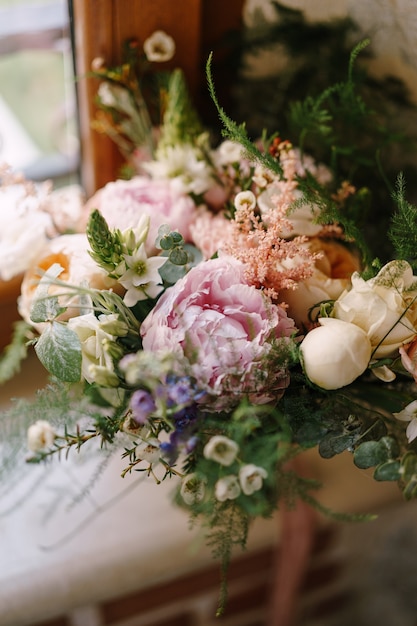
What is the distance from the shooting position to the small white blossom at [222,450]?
20.2 inches

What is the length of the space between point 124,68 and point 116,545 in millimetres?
692

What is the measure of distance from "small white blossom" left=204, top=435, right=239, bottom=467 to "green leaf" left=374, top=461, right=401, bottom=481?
134 millimetres

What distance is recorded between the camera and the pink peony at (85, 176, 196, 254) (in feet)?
2.23

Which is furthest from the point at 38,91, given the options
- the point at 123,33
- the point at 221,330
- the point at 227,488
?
the point at 227,488

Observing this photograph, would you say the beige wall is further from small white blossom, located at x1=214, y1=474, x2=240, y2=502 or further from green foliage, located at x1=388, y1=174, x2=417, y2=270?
small white blossom, located at x1=214, y1=474, x2=240, y2=502

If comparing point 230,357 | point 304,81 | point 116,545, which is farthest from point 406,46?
point 116,545

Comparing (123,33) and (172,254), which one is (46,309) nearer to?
(172,254)

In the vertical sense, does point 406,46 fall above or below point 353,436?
above

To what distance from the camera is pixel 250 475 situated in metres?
0.52

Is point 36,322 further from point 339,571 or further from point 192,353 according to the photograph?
point 339,571

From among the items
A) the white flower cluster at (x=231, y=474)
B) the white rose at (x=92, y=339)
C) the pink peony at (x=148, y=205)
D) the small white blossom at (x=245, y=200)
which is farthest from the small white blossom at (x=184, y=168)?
the white flower cluster at (x=231, y=474)

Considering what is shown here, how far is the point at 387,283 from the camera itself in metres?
0.58

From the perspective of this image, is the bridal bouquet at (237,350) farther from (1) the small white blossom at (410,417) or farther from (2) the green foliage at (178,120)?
(2) the green foliage at (178,120)

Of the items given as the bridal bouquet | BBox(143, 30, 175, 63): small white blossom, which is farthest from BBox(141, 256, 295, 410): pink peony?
BBox(143, 30, 175, 63): small white blossom
